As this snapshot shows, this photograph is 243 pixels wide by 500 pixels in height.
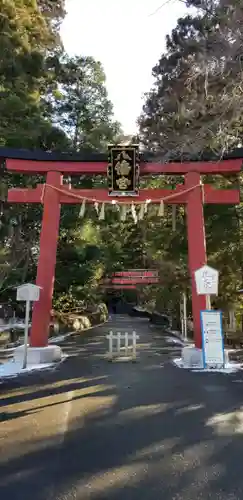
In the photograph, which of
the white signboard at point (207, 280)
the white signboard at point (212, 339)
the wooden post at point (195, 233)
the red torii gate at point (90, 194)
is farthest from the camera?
the red torii gate at point (90, 194)

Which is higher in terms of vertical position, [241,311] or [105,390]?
[241,311]

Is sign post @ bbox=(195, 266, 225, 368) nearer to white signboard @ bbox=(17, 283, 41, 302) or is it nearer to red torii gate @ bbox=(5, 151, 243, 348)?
red torii gate @ bbox=(5, 151, 243, 348)

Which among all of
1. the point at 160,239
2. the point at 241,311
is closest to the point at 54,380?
the point at 160,239

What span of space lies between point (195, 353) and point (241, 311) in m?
9.31

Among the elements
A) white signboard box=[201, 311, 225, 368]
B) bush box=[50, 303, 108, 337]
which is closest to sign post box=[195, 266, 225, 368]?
white signboard box=[201, 311, 225, 368]

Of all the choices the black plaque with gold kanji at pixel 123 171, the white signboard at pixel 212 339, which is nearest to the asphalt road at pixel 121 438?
the white signboard at pixel 212 339

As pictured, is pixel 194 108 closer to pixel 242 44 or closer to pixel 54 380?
pixel 242 44

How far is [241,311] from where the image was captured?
61.7 feet

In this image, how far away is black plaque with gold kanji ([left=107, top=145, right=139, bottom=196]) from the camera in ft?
37.1

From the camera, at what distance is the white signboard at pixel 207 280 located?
387 inches

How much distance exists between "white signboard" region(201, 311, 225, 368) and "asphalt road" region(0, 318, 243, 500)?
3.47 ft

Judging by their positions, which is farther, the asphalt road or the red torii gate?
the red torii gate

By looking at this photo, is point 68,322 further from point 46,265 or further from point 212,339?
point 212,339

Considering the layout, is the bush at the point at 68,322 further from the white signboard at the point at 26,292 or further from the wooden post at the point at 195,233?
the wooden post at the point at 195,233
